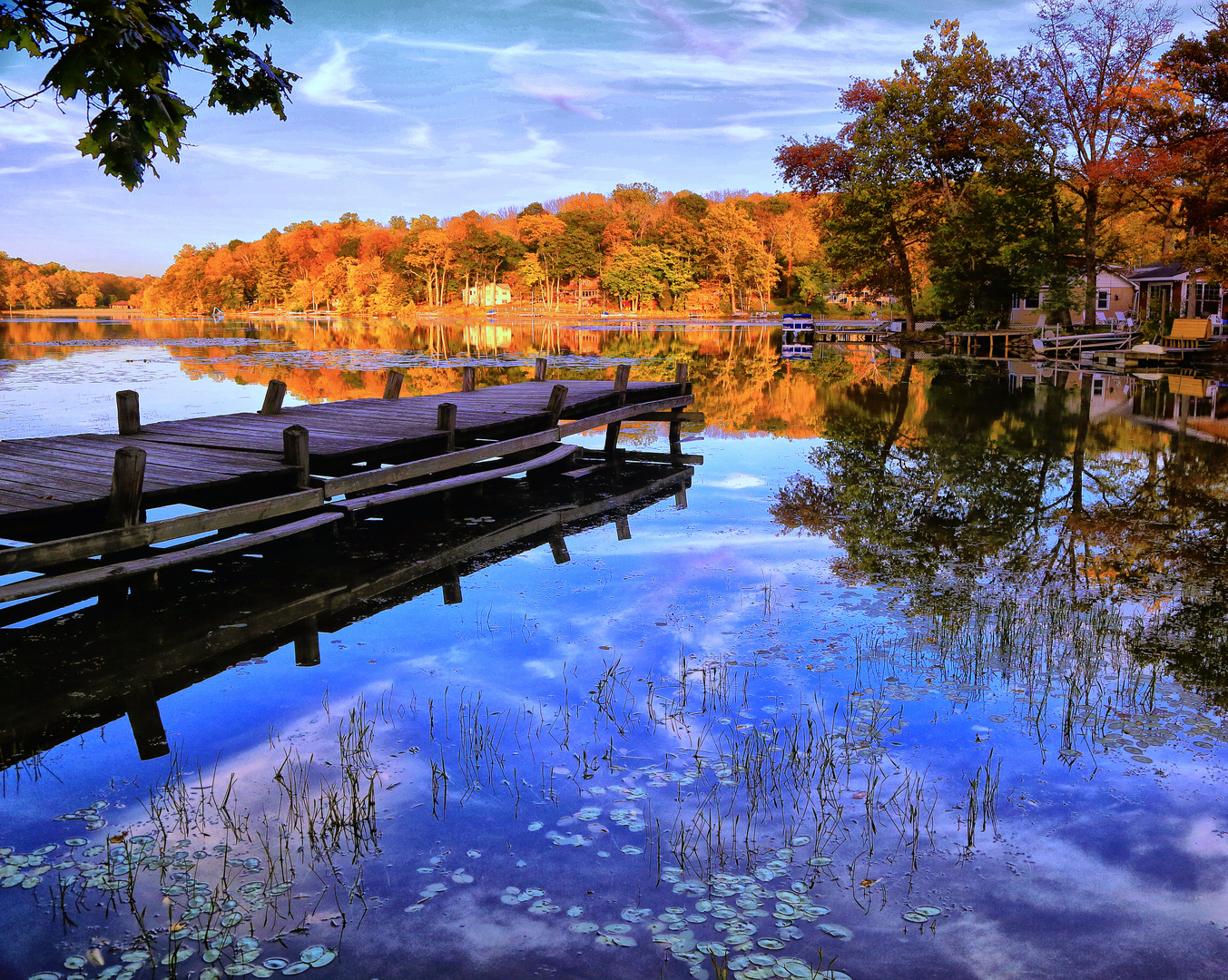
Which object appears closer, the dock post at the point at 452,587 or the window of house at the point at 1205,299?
the dock post at the point at 452,587

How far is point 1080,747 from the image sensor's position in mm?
5766

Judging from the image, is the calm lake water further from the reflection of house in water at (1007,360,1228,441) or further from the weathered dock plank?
the reflection of house in water at (1007,360,1228,441)

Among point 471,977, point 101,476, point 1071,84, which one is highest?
point 1071,84

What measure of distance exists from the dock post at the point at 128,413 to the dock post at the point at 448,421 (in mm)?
3543

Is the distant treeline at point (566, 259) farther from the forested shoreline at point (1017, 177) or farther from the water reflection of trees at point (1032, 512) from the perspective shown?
the water reflection of trees at point (1032, 512)

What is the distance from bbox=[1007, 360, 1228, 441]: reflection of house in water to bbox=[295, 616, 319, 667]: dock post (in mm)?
16981

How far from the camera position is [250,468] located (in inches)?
396

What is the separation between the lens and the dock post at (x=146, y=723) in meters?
5.92

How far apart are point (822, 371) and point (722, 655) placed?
2871 centimetres

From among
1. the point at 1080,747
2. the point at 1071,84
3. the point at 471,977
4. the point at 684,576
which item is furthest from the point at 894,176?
the point at 471,977

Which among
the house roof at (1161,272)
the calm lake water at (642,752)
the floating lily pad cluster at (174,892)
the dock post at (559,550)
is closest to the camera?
the floating lily pad cluster at (174,892)

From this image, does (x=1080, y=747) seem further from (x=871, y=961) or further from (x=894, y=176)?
(x=894, y=176)

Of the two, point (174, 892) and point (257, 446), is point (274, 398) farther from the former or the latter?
point (174, 892)

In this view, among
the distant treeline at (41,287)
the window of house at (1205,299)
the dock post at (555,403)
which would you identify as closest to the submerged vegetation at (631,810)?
the dock post at (555,403)
